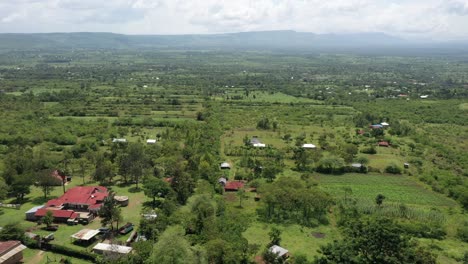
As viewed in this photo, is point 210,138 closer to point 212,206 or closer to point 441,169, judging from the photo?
point 212,206

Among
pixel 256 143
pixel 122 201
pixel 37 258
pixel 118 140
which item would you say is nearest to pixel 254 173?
pixel 256 143

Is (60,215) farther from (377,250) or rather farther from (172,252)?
(377,250)

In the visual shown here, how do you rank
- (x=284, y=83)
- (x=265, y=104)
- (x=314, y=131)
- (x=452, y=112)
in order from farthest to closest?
(x=284, y=83)
(x=265, y=104)
(x=452, y=112)
(x=314, y=131)

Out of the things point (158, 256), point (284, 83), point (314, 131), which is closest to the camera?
point (158, 256)

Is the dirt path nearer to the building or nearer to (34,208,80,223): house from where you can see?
(34,208,80,223): house

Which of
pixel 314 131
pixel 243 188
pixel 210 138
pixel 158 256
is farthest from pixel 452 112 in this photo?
pixel 158 256

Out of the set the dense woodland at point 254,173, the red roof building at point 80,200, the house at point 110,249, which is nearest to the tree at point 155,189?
the dense woodland at point 254,173
